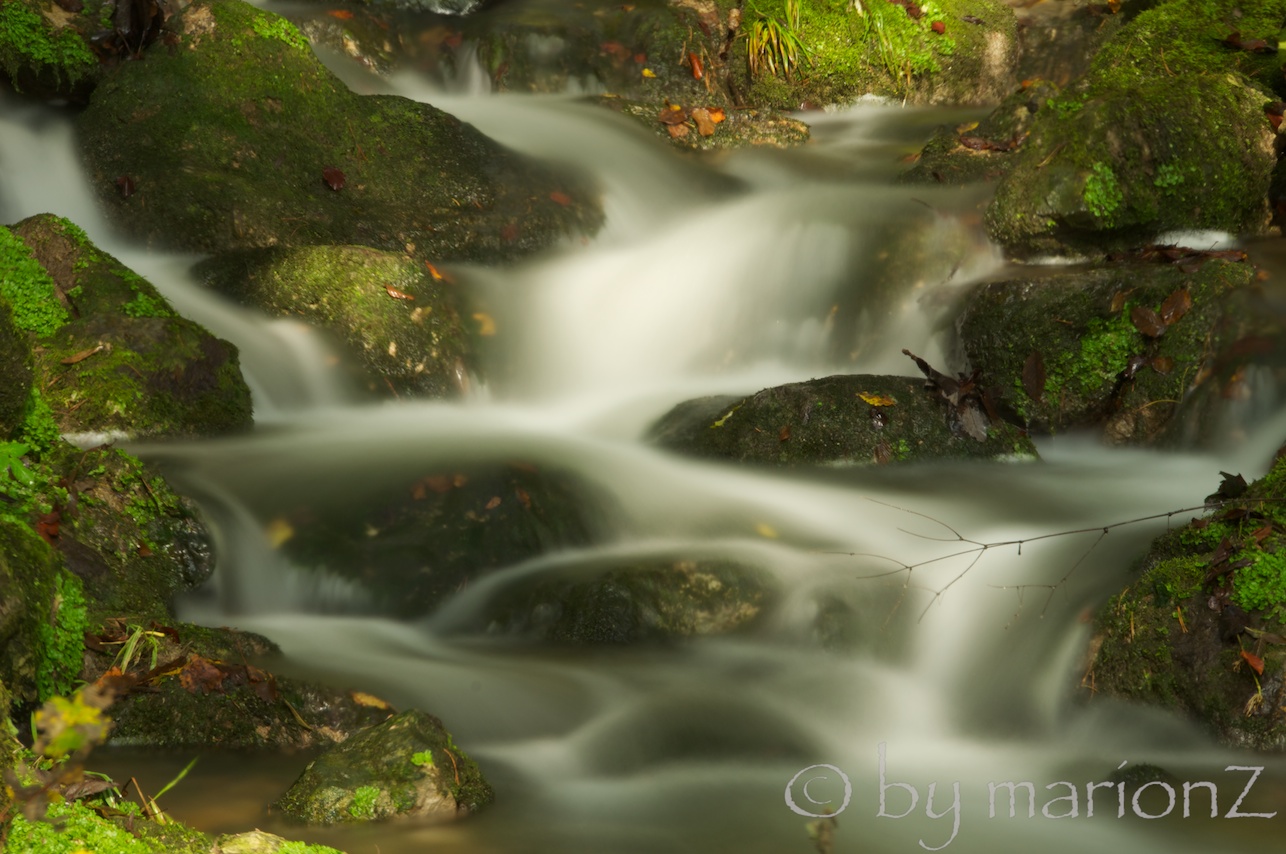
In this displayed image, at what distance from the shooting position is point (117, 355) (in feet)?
19.7

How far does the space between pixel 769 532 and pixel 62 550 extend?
2.80m

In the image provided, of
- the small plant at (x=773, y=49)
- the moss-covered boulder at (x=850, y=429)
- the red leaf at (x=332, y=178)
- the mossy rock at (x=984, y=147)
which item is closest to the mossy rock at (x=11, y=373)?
the moss-covered boulder at (x=850, y=429)

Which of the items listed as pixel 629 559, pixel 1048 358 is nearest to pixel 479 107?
pixel 1048 358

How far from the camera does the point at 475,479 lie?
17.8ft

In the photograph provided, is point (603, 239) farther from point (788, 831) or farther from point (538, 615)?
point (788, 831)

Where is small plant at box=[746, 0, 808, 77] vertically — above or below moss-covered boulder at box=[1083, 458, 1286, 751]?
above

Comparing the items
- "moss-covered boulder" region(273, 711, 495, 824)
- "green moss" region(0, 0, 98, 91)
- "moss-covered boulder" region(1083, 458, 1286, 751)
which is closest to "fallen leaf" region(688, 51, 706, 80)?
"green moss" region(0, 0, 98, 91)

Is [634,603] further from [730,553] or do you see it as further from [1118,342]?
[1118,342]

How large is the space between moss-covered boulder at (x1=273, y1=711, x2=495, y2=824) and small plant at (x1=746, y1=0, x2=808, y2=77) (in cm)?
905

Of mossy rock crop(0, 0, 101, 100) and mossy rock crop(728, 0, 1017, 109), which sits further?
mossy rock crop(728, 0, 1017, 109)

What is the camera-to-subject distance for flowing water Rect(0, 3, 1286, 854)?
3498 mm

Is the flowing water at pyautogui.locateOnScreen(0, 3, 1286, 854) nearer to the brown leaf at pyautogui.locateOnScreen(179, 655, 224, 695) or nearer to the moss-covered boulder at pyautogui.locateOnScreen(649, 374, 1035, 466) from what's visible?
the moss-covered boulder at pyautogui.locateOnScreen(649, 374, 1035, 466)

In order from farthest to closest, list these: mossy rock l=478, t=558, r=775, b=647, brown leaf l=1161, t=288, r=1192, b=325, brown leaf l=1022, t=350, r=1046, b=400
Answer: brown leaf l=1022, t=350, r=1046, b=400 < brown leaf l=1161, t=288, r=1192, b=325 < mossy rock l=478, t=558, r=775, b=647

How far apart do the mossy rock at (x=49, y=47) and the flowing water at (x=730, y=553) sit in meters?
0.24
